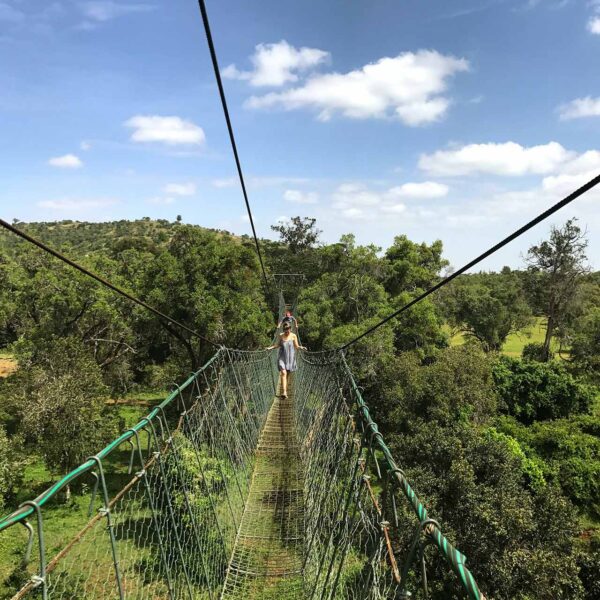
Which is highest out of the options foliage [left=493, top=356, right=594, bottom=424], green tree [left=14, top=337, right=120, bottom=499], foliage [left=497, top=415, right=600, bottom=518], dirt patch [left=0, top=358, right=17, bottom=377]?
green tree [left=14, top=337, right=120, bottom=499]

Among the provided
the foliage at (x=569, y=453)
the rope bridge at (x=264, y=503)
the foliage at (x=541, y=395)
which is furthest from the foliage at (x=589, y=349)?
the rope bridge at (x=264, y=503)

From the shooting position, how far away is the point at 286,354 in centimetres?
511

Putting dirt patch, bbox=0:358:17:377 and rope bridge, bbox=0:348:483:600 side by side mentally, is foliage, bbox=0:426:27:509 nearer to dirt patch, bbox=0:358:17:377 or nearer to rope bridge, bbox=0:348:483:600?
rope bridge, bbox=0:348:483:600

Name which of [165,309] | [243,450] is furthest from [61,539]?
[243,450]

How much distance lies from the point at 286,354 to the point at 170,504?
3.46 m

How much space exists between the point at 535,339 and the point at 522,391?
13.1 m

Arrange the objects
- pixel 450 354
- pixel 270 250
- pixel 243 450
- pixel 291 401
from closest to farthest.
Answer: pixel 243 450, pixel 291 401, pixel 450 354, pixel 270 250

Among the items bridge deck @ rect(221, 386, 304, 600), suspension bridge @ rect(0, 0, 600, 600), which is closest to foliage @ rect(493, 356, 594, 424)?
suspension bridge @ rect(0, 0, 600, 600)

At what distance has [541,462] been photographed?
971 cm

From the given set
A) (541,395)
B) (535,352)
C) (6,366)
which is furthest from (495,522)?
(6,366)

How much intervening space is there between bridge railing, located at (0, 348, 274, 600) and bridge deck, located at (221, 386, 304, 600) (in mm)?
100

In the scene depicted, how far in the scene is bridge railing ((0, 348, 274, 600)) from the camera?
123 centimetres

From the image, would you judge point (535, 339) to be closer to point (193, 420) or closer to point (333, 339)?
point (333, 339)

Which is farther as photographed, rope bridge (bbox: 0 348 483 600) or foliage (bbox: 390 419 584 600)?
foliage (bbox: 390 419 584 600)
